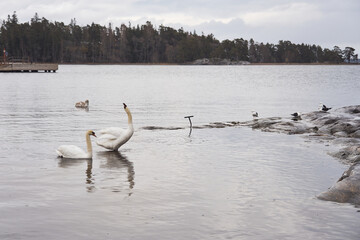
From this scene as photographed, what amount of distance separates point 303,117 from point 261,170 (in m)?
14.9

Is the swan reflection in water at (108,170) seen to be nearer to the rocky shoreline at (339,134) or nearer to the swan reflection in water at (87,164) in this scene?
the swan reflection in water at (87,164)

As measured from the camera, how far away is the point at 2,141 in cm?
1925

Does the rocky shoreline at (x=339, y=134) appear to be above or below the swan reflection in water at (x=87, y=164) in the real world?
above

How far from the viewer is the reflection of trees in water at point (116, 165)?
42.7 ft

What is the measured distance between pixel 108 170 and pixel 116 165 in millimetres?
749

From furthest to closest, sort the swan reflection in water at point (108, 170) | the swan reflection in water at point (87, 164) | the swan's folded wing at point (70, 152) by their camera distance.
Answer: the swan's folded wing at point (70, 152) < the swan reflection in water at point (87, 164) < the swan reflection in water at point (108, 170)

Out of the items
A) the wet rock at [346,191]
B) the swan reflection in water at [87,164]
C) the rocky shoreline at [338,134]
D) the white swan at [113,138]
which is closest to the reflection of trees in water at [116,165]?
the white swan at [113,138]

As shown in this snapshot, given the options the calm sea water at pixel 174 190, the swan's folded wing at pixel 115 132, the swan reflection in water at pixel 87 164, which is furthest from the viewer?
the swan's folded wing at pixel 115 132

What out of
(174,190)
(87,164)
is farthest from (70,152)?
(174,190)

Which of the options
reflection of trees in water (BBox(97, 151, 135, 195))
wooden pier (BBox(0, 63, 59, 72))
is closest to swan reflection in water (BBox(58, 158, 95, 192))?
reflection of trees in water (BBox(97, 151, 135, 195))

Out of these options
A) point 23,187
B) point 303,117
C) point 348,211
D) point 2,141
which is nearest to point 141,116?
point 303,117

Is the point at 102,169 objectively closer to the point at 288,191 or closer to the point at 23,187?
the point at 23,187

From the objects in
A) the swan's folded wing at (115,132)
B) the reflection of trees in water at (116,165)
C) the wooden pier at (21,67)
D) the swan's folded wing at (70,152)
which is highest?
the wooden pier at (21,67)

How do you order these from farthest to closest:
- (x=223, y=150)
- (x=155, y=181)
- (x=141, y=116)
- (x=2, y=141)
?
(x=141, y=116)
(x=2, y=141)
(x=223, y=150)
(x=155, y=181)
